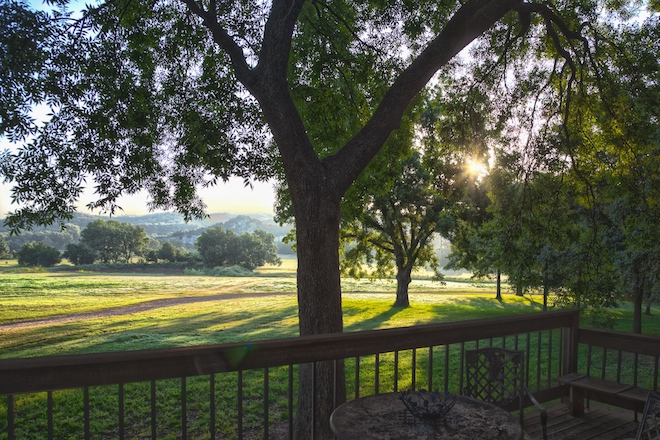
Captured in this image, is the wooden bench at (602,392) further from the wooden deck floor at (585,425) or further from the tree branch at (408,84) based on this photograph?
the tree branch at (408,84)

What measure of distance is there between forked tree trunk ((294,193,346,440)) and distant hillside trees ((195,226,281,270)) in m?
33.8

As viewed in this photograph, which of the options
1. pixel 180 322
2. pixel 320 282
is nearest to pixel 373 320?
pixel 180 322

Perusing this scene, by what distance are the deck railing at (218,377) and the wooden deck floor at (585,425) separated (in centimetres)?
23

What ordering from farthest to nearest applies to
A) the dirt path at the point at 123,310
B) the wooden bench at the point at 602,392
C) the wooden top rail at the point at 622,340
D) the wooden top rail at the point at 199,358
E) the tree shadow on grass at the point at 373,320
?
the dirt path at the point at 123,310 → the tree shadow on grass at the point at 373,320 → the wooden top rail at the point at 622,340 → the wooden bench at the point at 602,392 → the wooden top rail at the point at 199,358

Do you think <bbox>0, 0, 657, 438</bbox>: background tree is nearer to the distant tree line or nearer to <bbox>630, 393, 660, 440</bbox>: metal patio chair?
<bbox>630, 393, 660, 440</bbox>: metal patio chair

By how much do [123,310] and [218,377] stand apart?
1483 cm

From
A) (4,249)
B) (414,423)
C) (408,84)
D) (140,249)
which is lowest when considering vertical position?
(414,423)

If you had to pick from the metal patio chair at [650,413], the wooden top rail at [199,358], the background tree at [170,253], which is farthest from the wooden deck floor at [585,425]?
the background tree at [170,253]

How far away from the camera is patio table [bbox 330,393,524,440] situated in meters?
2.48

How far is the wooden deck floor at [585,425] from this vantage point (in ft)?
13.4

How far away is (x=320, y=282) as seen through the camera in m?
4.83

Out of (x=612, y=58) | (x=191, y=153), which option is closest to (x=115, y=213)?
(x=191, y=153)

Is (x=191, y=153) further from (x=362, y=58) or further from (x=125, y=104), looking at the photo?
(x=362, y=58)

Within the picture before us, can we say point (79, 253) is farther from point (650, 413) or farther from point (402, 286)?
point (650, 413)
